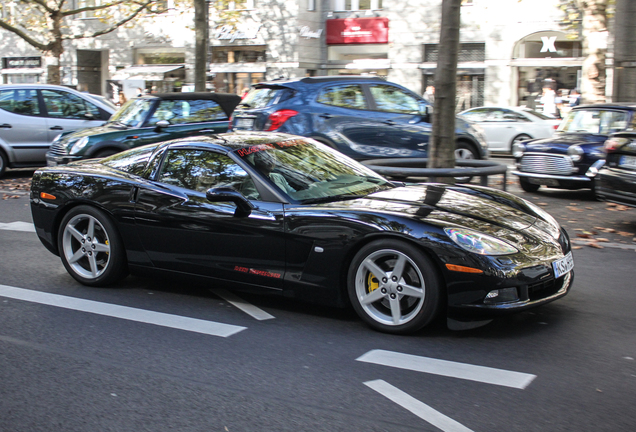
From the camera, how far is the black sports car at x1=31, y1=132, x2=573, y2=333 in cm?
446

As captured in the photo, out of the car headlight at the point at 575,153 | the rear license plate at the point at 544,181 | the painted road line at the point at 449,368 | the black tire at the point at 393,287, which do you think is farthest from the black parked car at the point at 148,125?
the painted road line at the point at 449,368

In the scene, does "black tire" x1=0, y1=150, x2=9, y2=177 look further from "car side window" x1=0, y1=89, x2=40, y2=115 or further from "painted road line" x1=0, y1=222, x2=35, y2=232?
"painted road line" x1=0, y1=222, x2=35, y2=232

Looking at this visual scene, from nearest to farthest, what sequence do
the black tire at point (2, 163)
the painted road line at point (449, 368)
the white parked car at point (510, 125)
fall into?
the painted road line at point (449, 368) < the black tire at point (2, 163) < the white parked car at point (510, 125)

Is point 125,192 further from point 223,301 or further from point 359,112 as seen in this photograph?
point 359,112

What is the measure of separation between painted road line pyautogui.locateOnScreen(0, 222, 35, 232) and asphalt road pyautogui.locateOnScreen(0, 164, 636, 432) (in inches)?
117

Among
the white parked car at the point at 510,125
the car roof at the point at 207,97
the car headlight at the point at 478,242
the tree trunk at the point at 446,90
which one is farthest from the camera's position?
the white parked car at the point at 510,125

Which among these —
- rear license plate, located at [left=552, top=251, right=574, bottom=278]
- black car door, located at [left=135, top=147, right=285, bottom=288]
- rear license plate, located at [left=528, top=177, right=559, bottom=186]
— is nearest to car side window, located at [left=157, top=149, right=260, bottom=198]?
black car door, located at [left=135, top=147, right=285, bottom=288]

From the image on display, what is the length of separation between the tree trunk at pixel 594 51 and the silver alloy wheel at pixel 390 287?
1280 centimetres

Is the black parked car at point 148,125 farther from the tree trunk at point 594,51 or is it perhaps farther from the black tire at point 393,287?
the black tire at point 393,287

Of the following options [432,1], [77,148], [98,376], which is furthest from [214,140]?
[432,1]

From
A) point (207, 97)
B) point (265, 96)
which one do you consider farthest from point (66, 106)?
point (265, 96)

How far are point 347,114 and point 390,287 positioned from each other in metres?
6.98

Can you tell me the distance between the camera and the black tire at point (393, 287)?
14.6ft

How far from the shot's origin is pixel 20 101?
14.1 meters
